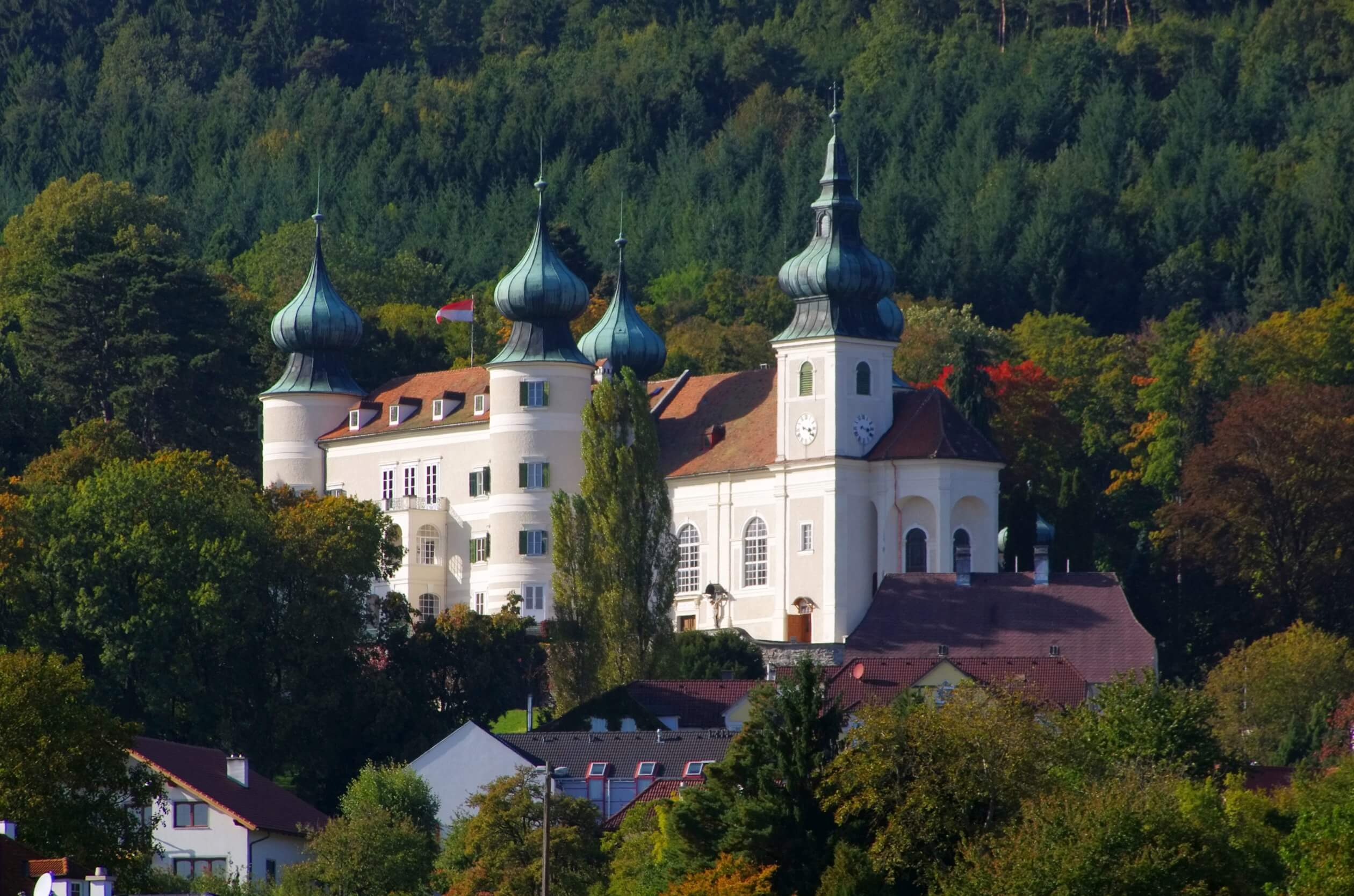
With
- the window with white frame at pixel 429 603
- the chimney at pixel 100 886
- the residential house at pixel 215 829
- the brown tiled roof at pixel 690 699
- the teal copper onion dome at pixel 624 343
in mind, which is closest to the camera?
the chimney at pixel 100 886

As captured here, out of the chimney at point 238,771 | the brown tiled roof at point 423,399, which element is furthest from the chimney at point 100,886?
the brown tiled roof at point 423,399

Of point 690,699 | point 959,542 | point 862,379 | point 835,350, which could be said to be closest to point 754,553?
point 862,379

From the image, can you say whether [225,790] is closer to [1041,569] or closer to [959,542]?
[1041,569]

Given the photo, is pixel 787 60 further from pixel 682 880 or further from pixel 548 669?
pixel 682 880

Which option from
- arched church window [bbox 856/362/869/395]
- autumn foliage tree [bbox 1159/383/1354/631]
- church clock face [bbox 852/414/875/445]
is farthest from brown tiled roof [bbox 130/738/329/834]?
autumn foliage tree [bbox 1159/383/1354/631]

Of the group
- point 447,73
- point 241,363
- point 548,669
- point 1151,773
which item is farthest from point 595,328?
point 447,73

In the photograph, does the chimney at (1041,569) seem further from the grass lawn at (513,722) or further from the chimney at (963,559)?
the grass lawn at (513,722)
